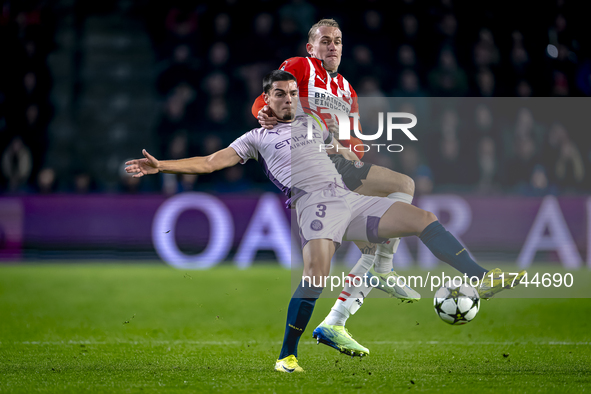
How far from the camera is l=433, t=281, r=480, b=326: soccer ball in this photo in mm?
4508

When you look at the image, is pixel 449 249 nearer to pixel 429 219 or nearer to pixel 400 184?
pixel 429 219

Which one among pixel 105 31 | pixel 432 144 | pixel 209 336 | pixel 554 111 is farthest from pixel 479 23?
pixel 209 336

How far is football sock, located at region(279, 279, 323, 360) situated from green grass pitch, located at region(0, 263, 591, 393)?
218 mm

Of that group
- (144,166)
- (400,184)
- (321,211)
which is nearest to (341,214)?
(321,211)

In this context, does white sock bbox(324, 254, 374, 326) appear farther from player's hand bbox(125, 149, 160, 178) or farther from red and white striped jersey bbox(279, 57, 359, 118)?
player's hand bbox(125, 149, 160, 178)

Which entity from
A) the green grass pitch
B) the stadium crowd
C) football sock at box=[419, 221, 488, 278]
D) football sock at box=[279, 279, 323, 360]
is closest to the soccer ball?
football sock at box=[419, 221, 488, 278]

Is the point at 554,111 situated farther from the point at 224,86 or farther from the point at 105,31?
the point at 105,31

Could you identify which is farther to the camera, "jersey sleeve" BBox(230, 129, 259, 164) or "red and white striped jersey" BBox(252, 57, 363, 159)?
"red and white striped jersey" BBox(252, 57, 363, 159)

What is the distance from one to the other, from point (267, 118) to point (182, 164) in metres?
0.72

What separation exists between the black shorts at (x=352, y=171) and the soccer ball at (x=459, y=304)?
1039mm

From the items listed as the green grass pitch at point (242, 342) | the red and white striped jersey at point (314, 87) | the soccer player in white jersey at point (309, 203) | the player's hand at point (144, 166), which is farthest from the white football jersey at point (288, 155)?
the green grass pitch at point (242, 342)

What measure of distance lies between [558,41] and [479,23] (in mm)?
1524

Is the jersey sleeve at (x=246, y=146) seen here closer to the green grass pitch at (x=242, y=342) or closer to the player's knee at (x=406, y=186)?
the player's knee at (x=406, y=186)

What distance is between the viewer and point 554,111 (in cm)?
1152
